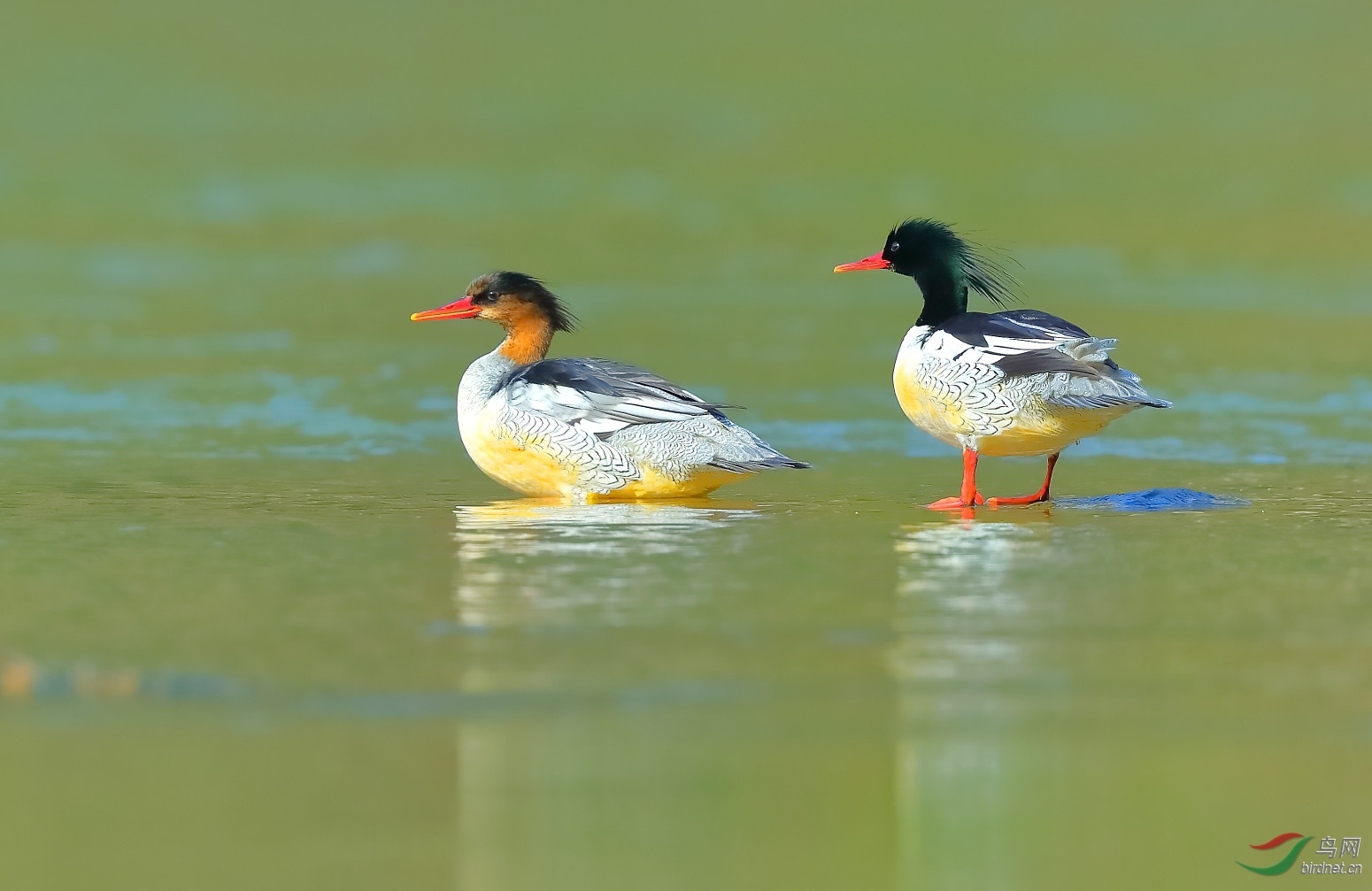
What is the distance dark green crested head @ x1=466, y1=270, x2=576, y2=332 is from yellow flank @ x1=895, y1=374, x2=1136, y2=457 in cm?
210

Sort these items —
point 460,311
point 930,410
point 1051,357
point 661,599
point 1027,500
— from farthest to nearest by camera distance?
point 460,311 < point 930,410 < point 1027,500 < point 1051,357 < point 661,599

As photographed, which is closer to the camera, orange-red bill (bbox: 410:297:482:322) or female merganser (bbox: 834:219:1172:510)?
female merganser (bbox: 834:219:1172:510)

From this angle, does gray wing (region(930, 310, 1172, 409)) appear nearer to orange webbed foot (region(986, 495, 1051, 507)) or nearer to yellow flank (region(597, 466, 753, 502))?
orange webbed foot (region(986, 495, 1051, 507))

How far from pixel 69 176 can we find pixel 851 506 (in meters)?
18.1

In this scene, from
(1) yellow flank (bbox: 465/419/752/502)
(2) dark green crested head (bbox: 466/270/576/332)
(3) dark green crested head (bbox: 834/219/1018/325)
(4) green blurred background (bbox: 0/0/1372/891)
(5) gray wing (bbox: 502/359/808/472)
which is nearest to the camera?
(4) green blurred background (bbox: 0/0/1372/891)

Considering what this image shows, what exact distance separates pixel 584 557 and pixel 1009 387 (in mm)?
2695

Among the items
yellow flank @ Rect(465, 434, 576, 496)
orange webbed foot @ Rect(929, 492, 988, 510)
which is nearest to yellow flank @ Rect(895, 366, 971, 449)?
orange webbed foot @ Rect(929, 492, 988, 510)

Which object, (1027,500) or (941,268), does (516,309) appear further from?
(1027,500)

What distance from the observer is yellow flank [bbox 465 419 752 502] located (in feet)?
30.5

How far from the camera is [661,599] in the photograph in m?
6.60

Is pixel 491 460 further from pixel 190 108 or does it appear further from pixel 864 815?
pixel 190 108

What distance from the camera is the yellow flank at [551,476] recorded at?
9.29 m

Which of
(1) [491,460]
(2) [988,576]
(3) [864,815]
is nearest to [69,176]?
(1) [491,460]

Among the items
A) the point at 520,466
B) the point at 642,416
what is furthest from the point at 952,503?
the point at 520,466
